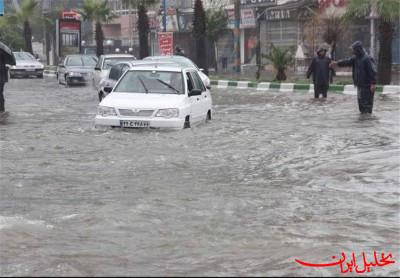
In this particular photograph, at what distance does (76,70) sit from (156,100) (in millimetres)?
20366

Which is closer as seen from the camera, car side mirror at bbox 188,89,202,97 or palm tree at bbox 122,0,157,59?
car side mirror at bbox 188,89,202,97

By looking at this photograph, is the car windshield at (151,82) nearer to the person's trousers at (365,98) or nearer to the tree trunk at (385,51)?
the person's trousers at (365,98)

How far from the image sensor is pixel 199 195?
9344mm

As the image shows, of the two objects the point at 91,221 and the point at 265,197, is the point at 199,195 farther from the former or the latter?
the point at 91,221

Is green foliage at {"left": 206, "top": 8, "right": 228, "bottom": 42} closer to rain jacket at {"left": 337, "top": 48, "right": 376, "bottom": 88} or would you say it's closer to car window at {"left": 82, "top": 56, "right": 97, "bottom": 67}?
car window at {"left": 82, "top": 56, "right": 97, "bottom": 67}

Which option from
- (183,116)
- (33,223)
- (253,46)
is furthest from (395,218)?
(253,46)

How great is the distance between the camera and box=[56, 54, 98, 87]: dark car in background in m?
34.7

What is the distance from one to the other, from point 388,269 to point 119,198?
3.69 meters

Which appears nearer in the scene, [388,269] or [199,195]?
[388,269]

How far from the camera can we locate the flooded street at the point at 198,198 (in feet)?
21.5

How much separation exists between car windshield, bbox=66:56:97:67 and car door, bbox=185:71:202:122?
19556 millimetres

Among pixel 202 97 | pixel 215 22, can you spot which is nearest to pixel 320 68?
pixel 202 97

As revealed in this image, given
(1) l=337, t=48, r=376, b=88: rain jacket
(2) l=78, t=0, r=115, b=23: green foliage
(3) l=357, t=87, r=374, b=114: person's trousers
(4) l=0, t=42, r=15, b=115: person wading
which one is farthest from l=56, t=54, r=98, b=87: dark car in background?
(2) l=78, t=0, r=115, b=23: green foliage

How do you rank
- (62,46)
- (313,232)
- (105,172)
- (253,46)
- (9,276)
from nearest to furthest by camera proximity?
(9,276) → (313,232) → (105,172) → (253,46) → (62,46)
